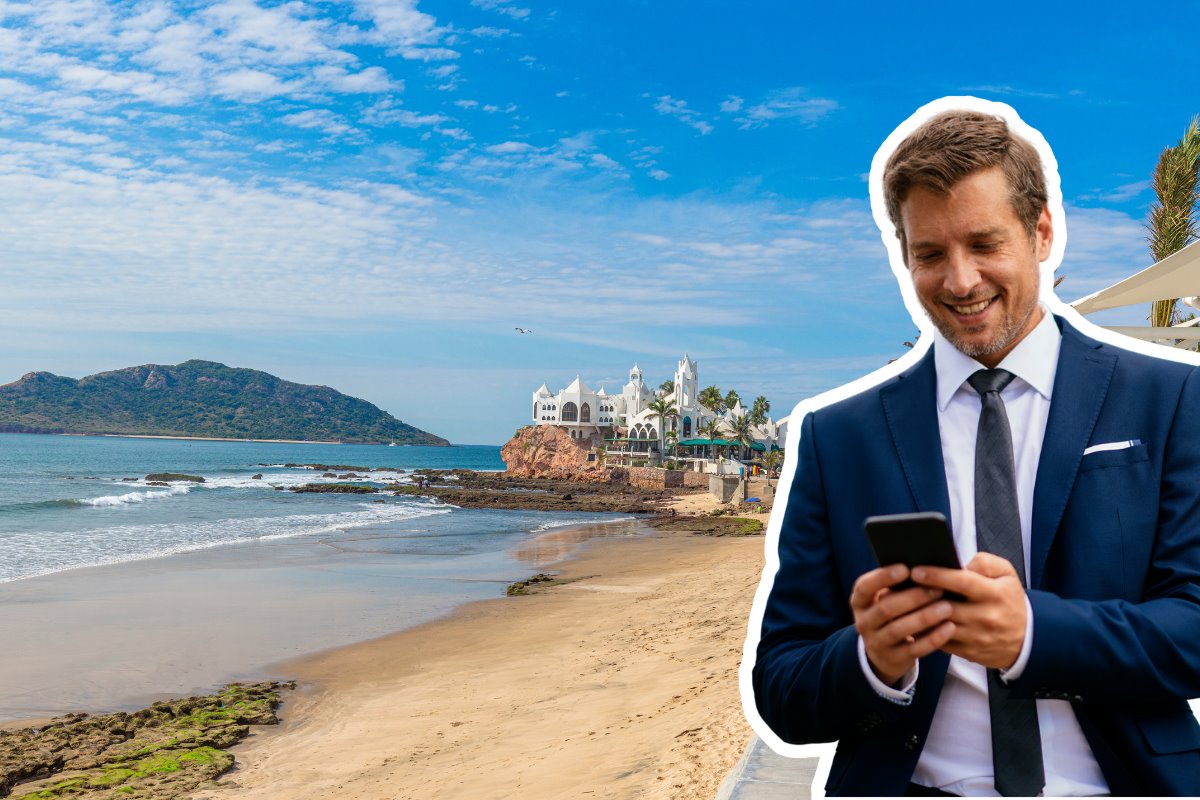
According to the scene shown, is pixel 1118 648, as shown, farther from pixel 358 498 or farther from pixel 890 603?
pixel 358 498

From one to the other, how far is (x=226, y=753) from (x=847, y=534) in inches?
427

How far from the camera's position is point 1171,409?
5.06 feet

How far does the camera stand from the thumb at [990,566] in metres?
1.29

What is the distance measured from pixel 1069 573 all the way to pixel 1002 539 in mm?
113

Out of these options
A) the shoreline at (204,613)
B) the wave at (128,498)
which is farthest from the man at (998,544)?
the wave at (128,498)

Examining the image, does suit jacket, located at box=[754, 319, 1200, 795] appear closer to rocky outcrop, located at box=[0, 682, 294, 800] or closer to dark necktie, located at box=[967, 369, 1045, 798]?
dark necktie, located at box=[967, 369, 1045, 798]

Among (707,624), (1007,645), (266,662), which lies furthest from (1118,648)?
(266,662)

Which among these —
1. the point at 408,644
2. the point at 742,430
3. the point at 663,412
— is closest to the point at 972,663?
the point at 408,644

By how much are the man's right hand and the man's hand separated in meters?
0.02

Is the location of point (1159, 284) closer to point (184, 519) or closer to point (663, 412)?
point (184, 519)

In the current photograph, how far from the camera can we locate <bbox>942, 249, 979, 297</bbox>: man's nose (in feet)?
5.20

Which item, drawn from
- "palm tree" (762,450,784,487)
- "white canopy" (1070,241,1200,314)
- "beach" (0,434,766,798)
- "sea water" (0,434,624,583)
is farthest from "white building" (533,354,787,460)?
"white canopy" (1070,241,1200,314)

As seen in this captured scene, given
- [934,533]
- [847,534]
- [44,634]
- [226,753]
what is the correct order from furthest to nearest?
[44,634] → [226,753] → [847,534] → [934,533]

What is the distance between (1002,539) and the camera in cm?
156
